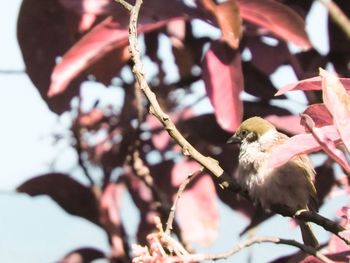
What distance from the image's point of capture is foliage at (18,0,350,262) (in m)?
1.24

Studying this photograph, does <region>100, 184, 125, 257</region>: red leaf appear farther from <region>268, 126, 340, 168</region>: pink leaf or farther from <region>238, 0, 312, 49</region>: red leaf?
<region>268, 126, 340, 168</region>: pink leaf

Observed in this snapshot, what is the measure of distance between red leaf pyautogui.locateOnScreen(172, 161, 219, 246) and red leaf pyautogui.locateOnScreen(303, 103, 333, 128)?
617mm

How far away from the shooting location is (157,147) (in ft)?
5.50

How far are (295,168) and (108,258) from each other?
611 mm

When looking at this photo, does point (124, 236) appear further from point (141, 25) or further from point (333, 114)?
point (333, 114)

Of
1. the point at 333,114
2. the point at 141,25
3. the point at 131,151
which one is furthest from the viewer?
the point at 131,151

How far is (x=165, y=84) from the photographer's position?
1702 mm

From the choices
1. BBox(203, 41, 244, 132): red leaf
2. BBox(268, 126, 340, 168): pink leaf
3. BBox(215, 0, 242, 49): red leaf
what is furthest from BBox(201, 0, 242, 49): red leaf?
BBox(268, 126, 340, 168): pink leaf

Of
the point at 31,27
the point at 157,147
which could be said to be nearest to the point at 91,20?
the point at 31,27

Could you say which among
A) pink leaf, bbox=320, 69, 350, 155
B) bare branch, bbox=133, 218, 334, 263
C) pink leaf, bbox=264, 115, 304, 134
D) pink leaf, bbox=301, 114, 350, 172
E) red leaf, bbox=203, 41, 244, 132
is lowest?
pink leaf, bbox=264, 115, 304, 134

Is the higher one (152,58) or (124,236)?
(152,58)

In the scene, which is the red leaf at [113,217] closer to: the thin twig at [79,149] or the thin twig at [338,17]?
the thin twig at [79,149]

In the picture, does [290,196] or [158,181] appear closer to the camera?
[158,181]

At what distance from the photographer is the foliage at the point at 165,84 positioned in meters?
1.24
